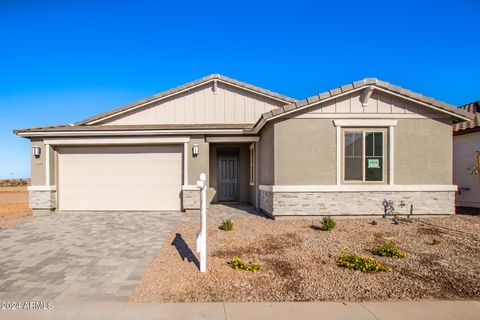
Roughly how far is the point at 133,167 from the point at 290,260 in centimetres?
784

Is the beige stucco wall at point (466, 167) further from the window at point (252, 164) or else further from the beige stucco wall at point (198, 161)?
the beige stucco wall at point (198, 161)

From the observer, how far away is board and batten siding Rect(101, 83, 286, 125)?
12828 mm

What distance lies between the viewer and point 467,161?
10.8 metres

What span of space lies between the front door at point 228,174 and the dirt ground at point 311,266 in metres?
4.76

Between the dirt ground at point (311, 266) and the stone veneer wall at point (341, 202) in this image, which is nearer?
the dirt ground at point (311, 266)

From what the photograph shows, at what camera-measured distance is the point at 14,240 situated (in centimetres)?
661

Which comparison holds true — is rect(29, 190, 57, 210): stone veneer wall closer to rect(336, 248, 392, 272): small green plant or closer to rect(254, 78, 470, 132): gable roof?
rect(254, 78, 470, 132): gable roof

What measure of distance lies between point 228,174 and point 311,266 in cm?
796

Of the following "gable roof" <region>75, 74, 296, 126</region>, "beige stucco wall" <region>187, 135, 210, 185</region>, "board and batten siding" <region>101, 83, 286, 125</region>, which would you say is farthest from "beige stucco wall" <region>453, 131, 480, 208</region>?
"beige stucco wall" <region>187, 135, 210, 185</region>

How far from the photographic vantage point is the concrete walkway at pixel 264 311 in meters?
3.21

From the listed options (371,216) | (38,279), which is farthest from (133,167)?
(371,216)

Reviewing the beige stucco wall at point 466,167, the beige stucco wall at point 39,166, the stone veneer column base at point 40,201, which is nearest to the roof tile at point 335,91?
the beige stucco wall at point 466,167

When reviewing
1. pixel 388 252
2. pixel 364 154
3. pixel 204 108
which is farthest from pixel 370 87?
pixel 204 108

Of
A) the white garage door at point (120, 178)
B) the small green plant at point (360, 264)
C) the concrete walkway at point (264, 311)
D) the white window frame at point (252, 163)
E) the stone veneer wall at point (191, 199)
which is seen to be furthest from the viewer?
the white window frame at point (252, 163)
